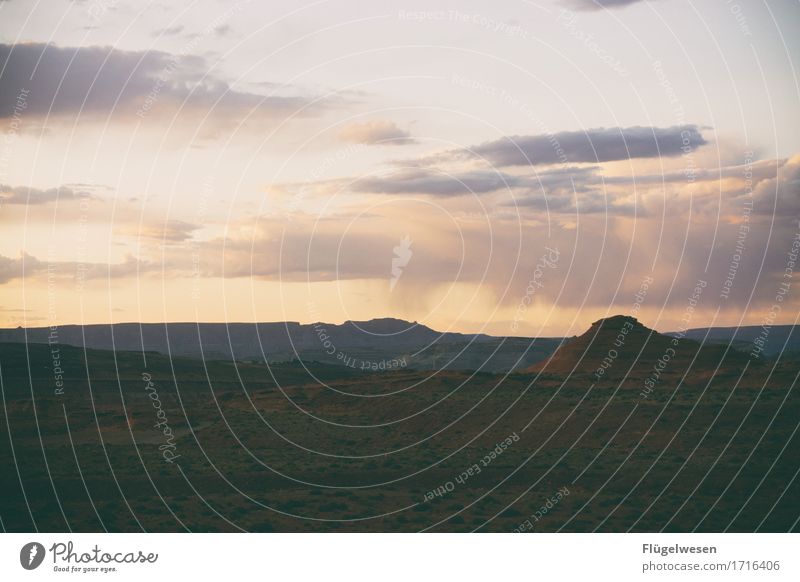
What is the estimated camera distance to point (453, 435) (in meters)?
74.4

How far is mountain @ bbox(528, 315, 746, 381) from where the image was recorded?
10838 centimetres

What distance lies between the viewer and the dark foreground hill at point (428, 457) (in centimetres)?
→ 5188

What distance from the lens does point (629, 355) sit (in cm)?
12088

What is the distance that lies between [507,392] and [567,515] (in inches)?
1555

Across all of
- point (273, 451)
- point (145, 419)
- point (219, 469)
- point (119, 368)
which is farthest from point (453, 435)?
point (119, 368)

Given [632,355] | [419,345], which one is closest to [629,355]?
[632,355]

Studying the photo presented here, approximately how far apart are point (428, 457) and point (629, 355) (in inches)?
2380

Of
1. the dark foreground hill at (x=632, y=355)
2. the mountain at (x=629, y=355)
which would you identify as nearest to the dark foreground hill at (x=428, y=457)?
the dark foreground hill at (x=632, y=355)

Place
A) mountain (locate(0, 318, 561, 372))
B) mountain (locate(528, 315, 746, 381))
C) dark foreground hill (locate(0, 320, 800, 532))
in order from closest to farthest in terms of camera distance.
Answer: dark foreground hill (locate(0, 320, 800, 532))
mountain (locate(528, 315, 746, 381))
mountain (locate(0, 318, 561, 372))

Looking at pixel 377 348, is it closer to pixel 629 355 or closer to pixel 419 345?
pixel 419 345

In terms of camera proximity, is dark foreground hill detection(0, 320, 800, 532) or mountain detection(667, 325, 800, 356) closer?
dark foreground hill detection(0, 320, 800, 532)

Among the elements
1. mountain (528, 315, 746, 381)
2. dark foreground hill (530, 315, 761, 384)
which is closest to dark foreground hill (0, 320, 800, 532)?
dark foreground hill (530, 315, 761, 384)

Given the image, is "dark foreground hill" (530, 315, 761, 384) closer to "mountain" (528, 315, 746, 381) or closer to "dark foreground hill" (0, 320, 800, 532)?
"mountain" (528, 315, 746, 381)

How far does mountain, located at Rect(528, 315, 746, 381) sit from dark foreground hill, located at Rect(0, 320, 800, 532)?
359cm
